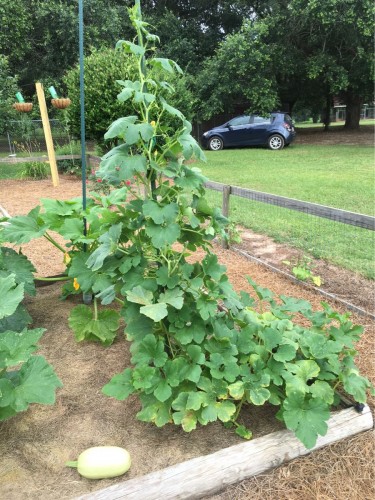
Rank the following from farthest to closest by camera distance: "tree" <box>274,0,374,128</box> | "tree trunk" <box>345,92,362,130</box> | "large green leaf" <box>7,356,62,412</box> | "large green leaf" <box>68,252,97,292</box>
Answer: "tree trunk" <box>345,92,362,130</box> < "tree" <box>274,0,374,128</box> < "large green leaf" <box>68,252,97,292</box> < "large green leaf" <box>7,356,62,412</box>

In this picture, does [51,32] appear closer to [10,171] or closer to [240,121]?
[10,171]

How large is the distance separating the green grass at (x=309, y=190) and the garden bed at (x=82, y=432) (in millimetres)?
2045

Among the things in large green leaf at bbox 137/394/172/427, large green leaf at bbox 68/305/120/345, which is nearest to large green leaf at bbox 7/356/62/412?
large green leaf at bbox 137/394/172/427

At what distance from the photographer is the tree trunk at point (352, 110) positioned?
19.7m

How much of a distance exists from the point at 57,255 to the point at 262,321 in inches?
123

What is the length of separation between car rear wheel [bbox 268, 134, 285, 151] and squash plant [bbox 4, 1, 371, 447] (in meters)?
13.7

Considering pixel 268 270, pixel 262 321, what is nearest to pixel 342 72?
pixel 268 270

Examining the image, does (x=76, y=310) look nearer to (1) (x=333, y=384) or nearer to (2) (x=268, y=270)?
(1) (x=333, y=384)

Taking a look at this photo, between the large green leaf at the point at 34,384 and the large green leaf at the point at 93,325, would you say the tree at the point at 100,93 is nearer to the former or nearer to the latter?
the large green leaf at the point at 93,325

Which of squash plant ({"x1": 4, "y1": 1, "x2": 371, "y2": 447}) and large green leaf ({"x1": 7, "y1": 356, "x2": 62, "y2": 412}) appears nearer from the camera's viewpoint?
large green leaf ({"x1": 7, "y1": 356, "x2": 62, "y2": 412})

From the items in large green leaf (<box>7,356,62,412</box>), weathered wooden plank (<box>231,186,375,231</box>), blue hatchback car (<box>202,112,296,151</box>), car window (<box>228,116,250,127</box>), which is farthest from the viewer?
car window (<box>228,116,250,127</box>)

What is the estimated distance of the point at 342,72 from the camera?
1559 centimetres

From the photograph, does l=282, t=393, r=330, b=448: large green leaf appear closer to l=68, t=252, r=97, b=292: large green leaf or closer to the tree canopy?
l=68, t=252, r=97, b=292: large green leaf

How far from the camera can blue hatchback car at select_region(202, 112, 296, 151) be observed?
49.2 feet
